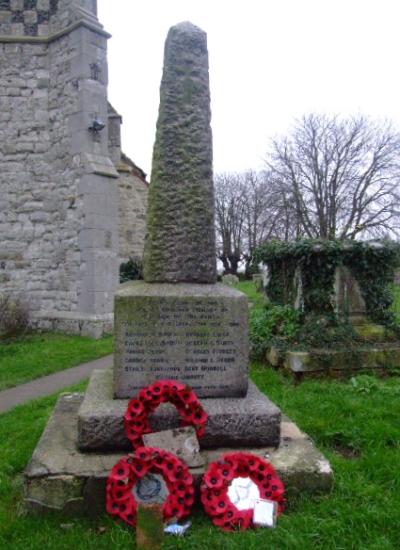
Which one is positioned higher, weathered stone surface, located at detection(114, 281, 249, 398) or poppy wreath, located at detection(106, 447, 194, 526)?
weathered stone surface, located at detection(114, 281, 249, 398)

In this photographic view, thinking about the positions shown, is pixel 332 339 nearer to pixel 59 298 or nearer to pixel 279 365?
pixel 279 365

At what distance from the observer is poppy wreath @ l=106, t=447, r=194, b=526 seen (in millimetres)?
2768

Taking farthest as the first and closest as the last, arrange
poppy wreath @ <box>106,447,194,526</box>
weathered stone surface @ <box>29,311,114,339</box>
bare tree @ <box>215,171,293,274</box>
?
1. bare tree @ <box>215,171,293,274</box>
2. weathered stone surface @ <box>29,311,114,339</box>
3. poppy wreath @ <box>106,447,194,526</box>

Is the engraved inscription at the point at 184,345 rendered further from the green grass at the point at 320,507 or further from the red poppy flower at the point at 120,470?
the green grass at the point at 320,507

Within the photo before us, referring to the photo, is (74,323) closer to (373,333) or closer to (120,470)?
(373,333)

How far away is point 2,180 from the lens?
11594mm

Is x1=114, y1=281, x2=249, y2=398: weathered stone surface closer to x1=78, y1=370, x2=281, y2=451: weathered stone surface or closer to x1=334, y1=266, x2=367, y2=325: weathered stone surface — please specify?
x1=78, y1=370, x2=281, y2=451: weathered stone surface

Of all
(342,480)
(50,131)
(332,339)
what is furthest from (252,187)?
(342,480)

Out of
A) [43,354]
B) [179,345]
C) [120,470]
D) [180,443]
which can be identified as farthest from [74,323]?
[120,470]

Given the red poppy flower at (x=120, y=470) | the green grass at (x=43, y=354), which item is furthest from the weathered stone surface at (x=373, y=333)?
the green grass at (x=43, y=354)

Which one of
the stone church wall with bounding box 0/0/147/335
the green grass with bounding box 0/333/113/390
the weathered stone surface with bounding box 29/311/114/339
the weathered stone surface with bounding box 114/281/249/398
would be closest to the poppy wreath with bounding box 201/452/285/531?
the weathered stone surface with bounding box 114/281/249/398

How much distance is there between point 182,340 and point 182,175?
1.19 m

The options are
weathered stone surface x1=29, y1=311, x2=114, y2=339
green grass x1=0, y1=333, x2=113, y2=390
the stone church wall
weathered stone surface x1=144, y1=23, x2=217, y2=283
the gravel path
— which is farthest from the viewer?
the stone church wall

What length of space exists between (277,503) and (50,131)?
10.6 m
